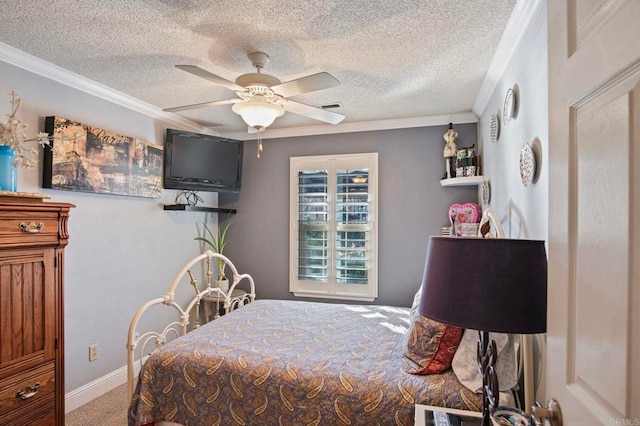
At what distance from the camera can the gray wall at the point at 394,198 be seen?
3.64m

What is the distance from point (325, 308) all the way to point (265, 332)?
80cm

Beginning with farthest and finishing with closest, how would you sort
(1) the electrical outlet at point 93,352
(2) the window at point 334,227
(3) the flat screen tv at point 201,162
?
1. (2) the window at point 334,227
2. (3) the flat screen tv at point 201,162
3. (1) the electrical outlet at point 93,352

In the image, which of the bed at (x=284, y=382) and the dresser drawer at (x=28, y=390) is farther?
the dresser drawer at (x=28, y=390)

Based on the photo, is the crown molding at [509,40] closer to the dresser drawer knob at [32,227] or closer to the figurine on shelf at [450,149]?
the figurine on shelf at [450,149]

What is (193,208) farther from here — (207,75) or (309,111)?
(207,75)

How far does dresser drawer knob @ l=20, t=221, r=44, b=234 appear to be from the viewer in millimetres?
1869

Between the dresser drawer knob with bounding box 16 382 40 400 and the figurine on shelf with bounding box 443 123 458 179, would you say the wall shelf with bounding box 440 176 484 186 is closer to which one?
the figurine on shelf with bounding box 443 123 458 179

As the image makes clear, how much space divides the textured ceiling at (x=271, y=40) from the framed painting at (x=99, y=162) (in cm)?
43

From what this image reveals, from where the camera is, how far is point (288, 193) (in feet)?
13.6

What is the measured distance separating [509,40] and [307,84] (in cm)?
119

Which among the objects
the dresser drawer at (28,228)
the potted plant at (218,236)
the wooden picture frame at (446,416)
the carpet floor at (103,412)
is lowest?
Result: the carpet floor at (103,412)

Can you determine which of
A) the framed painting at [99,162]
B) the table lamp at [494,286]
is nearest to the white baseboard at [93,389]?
the framed painting at [99,162]

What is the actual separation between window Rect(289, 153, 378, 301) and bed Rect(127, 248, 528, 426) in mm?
1499

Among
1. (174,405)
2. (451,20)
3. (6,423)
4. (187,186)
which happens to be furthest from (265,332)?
(451,20)
